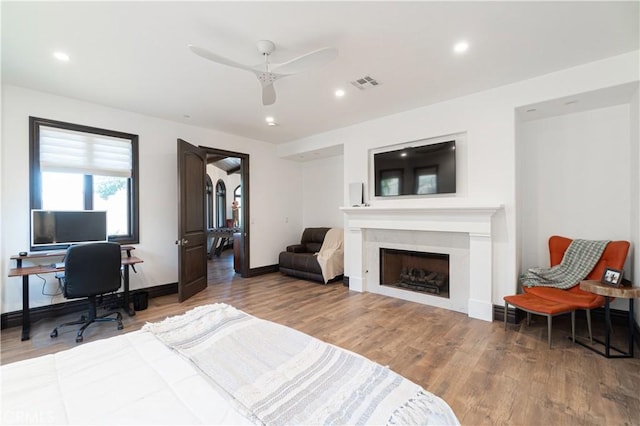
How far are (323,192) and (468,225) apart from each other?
3349mm

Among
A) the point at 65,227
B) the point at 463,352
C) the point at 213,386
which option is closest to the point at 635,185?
the point at 463,352

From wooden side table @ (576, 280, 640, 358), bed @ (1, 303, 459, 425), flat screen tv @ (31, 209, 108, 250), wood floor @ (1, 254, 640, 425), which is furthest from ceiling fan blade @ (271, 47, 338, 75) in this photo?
flat screen tv @ (31, 209, 108, 250)

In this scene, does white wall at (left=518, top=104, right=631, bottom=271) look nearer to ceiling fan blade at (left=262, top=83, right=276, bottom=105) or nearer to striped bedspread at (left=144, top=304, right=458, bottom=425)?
ceiling fan blade at (left=262, top=83, right=276, bottom=105)

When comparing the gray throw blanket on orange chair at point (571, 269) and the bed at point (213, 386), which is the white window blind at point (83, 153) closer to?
the bed at point (213, 386)

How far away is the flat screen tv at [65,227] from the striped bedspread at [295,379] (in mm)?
2927

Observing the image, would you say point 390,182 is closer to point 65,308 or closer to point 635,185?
point 635,185

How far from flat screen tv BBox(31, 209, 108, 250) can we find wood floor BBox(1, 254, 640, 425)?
38.9 inches

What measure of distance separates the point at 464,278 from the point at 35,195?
5.48m

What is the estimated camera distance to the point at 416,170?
3.93m

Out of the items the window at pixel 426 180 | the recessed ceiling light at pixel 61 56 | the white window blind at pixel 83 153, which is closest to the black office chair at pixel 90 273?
the white window blind at pixel 83 153

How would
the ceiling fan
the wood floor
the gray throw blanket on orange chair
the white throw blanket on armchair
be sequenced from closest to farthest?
the wood floor, the ceiling fan, the gray throw blanket on orange chair, the white throw blanket on armchair

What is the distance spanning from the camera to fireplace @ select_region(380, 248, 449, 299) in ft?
12.9

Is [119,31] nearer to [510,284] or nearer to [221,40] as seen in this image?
[221,40]

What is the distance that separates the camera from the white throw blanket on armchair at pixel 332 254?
496 centimetres
